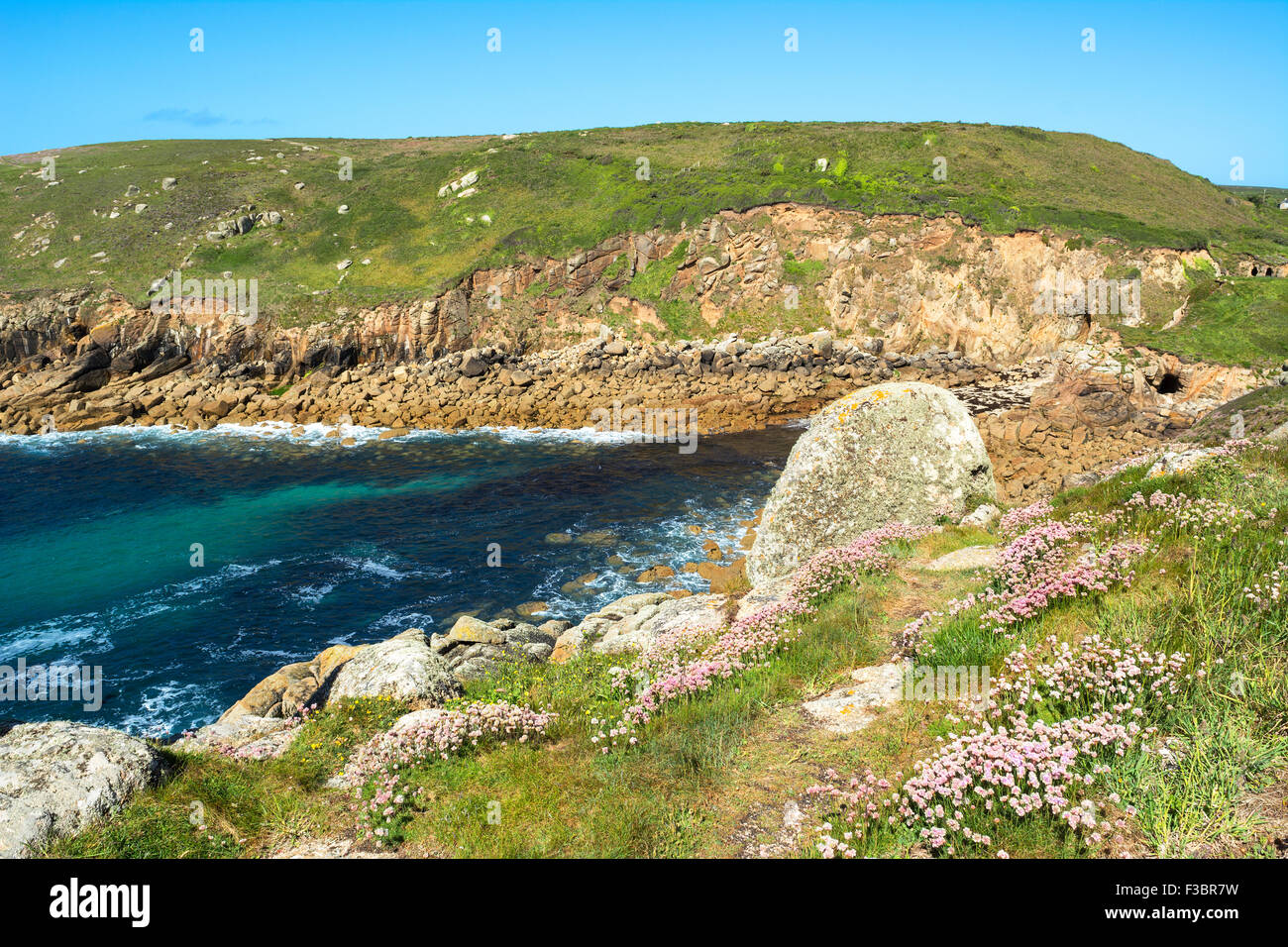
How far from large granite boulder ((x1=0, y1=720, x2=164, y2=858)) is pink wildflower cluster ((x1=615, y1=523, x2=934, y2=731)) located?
4411mm

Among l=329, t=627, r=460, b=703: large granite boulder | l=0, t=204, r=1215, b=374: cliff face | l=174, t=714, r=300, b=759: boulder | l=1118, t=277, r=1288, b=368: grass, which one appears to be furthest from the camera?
l=0, t=204, r=1215, b=374: cliff face

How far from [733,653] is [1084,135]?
92.0 meters

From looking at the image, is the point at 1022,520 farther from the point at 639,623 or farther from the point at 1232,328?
the point at 1232,328

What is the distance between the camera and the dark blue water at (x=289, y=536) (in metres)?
18.7

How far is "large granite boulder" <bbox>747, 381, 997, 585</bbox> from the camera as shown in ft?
46.2

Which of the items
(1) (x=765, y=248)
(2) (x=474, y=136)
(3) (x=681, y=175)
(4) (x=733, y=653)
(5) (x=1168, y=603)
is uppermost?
(2) (x=474, y=136)

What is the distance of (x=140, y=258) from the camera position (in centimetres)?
5903

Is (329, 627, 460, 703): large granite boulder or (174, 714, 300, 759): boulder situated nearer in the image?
(174, 714, 300, 759): boulder

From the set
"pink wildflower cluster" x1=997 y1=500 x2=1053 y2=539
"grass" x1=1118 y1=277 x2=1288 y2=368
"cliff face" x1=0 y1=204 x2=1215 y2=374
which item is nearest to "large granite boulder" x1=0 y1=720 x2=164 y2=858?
"pink wildflower cluster" x1=997 y1=500 x2=1053 y2=539

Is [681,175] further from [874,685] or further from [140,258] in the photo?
[874,685]

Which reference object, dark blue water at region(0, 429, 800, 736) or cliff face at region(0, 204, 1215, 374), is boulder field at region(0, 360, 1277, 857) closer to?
dark blue water at region(0, 429, 800, 736)

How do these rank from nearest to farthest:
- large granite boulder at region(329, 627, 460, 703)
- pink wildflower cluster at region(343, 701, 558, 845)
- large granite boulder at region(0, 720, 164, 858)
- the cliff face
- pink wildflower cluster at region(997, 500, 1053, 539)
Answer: large granite boulder at region(0, 720, 164, 858)
pink wildflower cluster at region(343, 701, 558, 845)
large granite boulder at region(329, 627, 460, 703)
pink wildflower cluster at region(997, 500, 1053, 539)
the cliff face
